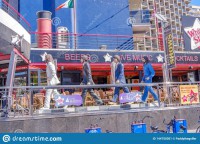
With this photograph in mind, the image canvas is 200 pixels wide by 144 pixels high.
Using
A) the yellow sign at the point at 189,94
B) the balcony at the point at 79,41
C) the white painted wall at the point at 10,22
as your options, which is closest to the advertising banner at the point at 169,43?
the balcony at the point at 79,41

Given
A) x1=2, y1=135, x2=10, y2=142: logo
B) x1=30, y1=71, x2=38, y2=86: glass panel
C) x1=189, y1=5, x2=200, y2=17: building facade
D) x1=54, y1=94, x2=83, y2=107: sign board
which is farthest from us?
x1=189, y1=5, x2=200, y2=17: building facade

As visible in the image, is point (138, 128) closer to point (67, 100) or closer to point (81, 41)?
point (67, 100)

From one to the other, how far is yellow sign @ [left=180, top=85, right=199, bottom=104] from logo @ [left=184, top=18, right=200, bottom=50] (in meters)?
11.5

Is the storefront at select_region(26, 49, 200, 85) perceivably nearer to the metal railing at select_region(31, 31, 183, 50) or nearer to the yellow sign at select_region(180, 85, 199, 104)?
the metal railing at select_region(31, 31, 183, 50)

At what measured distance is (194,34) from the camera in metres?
22.2

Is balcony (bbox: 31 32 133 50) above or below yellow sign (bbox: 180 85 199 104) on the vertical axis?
above

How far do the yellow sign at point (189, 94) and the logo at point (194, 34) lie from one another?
11.5 m

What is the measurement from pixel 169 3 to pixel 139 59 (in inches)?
2717

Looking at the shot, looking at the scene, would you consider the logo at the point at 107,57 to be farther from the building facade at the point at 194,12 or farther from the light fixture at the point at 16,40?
the building facade at the point at 194,12

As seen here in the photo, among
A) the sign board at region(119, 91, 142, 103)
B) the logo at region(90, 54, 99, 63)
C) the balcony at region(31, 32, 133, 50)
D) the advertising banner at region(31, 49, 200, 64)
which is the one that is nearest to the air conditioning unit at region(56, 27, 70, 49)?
the balcony at region(31, 32, 133, 50)

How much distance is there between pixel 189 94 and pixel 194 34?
1246 centimetres

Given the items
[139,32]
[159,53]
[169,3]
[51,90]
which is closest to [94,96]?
[51,90]

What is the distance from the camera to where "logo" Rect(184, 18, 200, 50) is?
71.9 ft

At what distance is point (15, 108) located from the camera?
821cm
